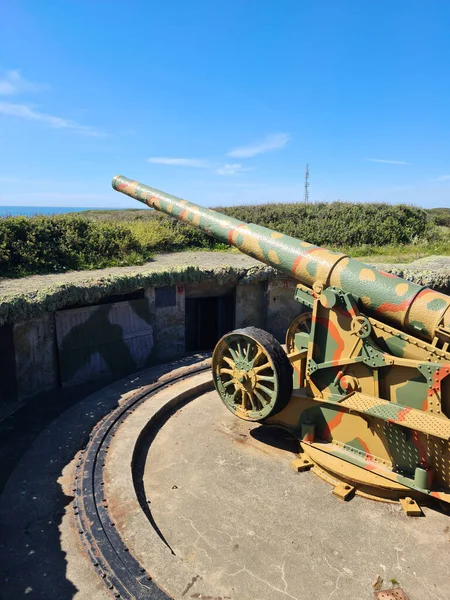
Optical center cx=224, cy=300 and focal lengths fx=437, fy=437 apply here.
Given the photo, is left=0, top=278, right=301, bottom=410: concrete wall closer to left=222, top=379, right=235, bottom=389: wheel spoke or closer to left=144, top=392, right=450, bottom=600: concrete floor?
left=144, top=392, right=450, bottom=600: concrete floor

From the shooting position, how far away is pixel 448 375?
4633mm

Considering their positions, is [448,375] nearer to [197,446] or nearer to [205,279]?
[197,446]

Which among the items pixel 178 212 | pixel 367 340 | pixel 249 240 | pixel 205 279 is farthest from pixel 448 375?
pixel 205 279

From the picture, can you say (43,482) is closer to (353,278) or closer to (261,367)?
(261,367)

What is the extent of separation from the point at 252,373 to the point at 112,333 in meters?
3.94

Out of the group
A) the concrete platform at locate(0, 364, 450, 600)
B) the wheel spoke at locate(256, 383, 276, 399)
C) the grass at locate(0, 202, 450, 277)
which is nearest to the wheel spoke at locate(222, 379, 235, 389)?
the wheel spoke at locate(256, 383, 276, 399)

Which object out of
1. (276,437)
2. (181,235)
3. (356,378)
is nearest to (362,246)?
(181,235)

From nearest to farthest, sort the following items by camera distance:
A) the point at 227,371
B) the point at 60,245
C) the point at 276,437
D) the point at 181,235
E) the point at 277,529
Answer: the point at 277,529
the point at 227,371
the point at 276,437
the point at 60,245
the point at 181,235

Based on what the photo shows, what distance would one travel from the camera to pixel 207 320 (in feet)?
38.1

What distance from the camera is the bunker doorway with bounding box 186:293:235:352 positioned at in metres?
11.2

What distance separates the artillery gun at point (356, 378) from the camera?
16.0 feet

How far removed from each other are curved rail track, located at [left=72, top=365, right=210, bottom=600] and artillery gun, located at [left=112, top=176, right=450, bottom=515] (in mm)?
1937

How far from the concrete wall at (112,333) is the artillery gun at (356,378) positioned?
328cm

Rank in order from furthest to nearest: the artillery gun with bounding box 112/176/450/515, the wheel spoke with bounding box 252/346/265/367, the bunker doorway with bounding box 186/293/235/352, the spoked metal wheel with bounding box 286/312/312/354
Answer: the bunker doorway with bounding box 186/293/235/352 < the spoked metal wheel with bounding box 286/312/312/354 < the wheel spoke with bounding box 252/346/265/367 < the artillery gun with bounding box 112/176/450/515
